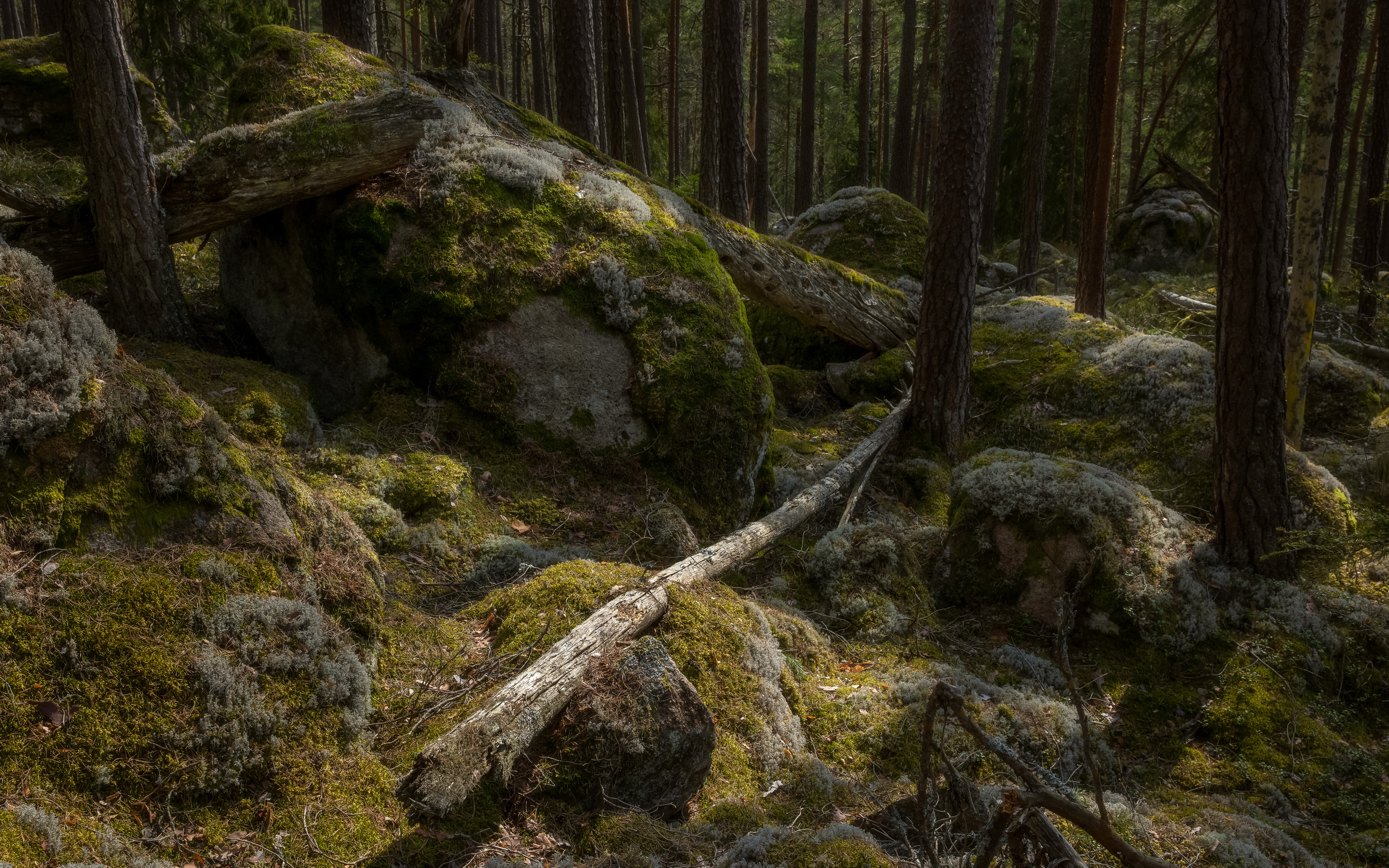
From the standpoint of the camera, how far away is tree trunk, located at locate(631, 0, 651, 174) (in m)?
17.8

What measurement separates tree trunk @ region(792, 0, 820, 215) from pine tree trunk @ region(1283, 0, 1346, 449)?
53.4 feet

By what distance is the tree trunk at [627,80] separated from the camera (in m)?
14.4

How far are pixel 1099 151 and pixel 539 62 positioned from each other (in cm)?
1890

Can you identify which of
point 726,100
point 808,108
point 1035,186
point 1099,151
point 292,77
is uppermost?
point 808,108

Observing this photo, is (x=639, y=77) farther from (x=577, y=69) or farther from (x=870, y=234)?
(x=577, y=69)

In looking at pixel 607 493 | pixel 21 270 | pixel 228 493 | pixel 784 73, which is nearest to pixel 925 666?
pixel 607 493

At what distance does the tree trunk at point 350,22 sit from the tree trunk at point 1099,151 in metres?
10.1

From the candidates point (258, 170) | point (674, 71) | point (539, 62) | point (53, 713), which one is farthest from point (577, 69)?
point (539, 62)

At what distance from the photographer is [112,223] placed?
626 cm

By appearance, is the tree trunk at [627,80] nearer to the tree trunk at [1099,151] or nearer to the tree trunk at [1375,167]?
the tree trunk at [1099,151]

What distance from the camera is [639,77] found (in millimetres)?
21422

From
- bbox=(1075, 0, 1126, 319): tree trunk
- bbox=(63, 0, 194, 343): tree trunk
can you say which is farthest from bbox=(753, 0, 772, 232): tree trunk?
bbox=(63, 0, 194, 343): tree trunk

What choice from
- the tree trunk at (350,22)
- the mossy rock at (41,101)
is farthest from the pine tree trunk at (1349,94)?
the mossy rock at (41,101)

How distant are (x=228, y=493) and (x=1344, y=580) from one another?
29.1 feet
